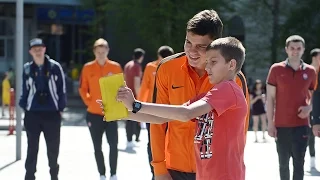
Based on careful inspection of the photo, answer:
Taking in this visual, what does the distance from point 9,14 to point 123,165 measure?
112ft

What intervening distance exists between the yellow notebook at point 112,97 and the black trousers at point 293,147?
165 inches

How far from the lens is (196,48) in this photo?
4250mm

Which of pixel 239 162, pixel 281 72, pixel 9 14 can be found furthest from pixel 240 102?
pixel 9 14

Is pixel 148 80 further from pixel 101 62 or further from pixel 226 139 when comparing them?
pixel 226 139

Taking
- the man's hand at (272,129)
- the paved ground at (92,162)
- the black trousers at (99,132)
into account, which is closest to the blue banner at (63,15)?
the paved ground at (92,162)

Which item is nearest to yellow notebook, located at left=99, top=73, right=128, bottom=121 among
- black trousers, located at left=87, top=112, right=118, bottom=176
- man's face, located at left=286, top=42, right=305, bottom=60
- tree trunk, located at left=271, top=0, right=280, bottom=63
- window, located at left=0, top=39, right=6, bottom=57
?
man's face, located at left=286, top=42, right=305, bottom=60

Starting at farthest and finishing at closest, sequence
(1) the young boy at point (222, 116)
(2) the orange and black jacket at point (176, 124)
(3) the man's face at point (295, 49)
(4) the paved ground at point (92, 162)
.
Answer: (4) the paved ground at point (92, 162) < (3) the man's face at point (295, 49) < (2) the orange and black jacket at point (176, 124) < (1) the young boy at point (222, 116)

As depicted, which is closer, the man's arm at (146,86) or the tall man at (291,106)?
the tall man at (291,106)

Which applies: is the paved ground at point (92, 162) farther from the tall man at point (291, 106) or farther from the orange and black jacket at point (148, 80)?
the tall man at point (291, 106)

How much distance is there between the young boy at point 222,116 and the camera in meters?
3.78

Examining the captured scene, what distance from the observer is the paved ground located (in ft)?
33.7

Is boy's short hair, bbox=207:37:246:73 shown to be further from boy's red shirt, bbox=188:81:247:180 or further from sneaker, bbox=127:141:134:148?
sneaker, bbox=127:141:134:148

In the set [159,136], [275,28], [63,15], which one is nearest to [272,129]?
[159,136]

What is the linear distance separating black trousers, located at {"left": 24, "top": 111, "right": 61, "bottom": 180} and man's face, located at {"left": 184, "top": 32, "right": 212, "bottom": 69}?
412cm
